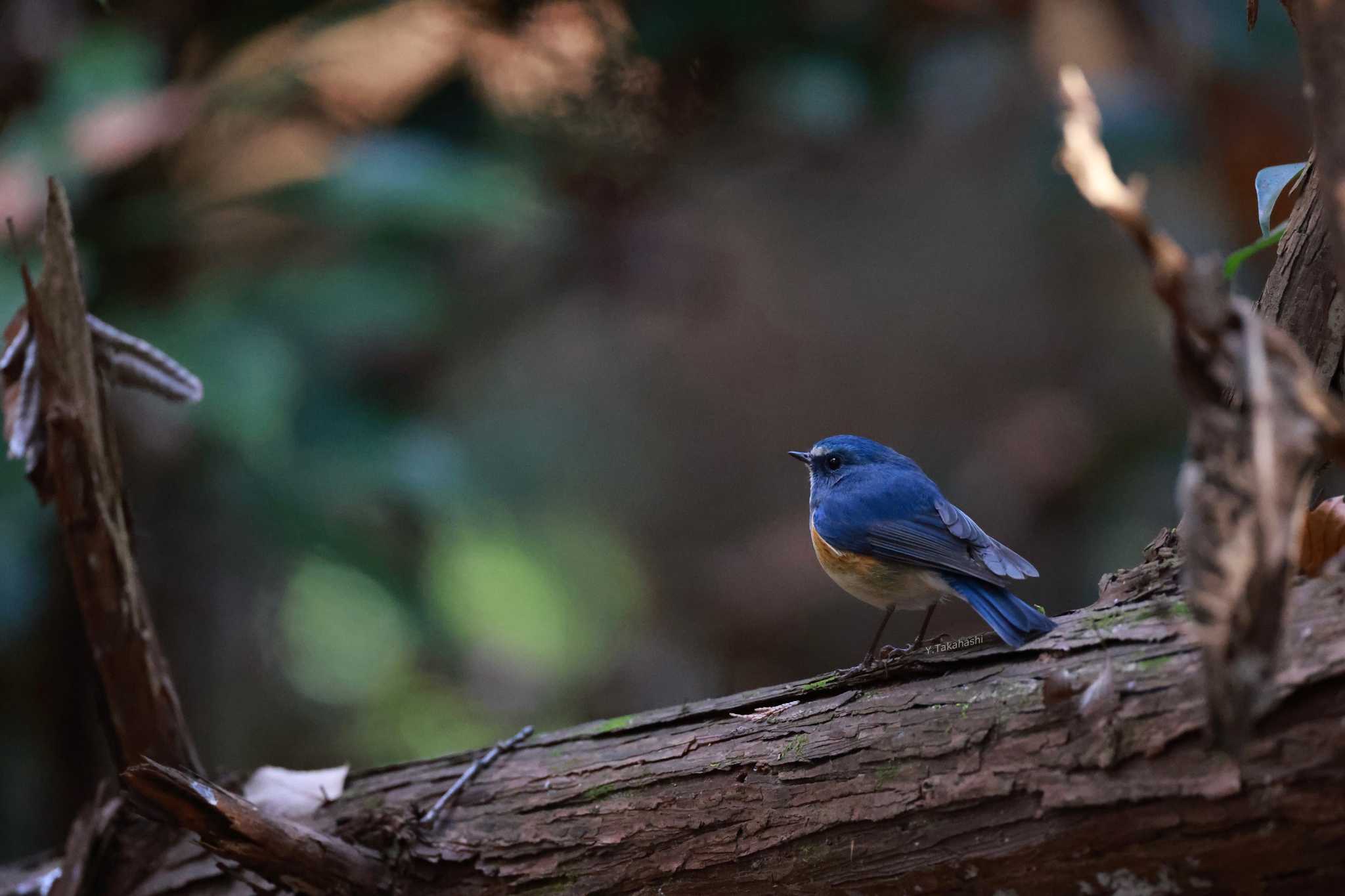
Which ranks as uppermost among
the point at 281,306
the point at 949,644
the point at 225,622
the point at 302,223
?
the point at 302,223

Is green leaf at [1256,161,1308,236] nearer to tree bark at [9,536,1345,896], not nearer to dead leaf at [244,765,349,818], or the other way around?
tree bark at [9,536,1345,896]

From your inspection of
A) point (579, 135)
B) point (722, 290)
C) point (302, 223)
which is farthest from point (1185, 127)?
point (302, 223)

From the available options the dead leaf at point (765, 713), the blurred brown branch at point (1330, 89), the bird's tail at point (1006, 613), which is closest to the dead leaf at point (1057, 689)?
the bird's tail at point (1006, 613)

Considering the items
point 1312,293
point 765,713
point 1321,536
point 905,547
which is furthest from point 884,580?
point 1312,293

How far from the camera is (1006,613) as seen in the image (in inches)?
74.7

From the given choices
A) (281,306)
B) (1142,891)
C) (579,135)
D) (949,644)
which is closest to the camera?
(1142,891)

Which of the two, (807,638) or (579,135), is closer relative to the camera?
(579,135)

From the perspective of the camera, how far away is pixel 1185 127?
4.99m

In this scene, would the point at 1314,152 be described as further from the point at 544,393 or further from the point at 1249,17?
the point at 544,393

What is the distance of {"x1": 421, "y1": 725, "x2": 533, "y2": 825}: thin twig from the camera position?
2.27 meters

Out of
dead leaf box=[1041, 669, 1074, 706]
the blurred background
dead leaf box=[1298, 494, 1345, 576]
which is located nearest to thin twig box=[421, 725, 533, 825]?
dead leaf box=[1041, 669, 1074, 706]

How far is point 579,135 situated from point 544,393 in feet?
5.54

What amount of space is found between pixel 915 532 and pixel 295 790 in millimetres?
1486

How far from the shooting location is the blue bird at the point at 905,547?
201cm
